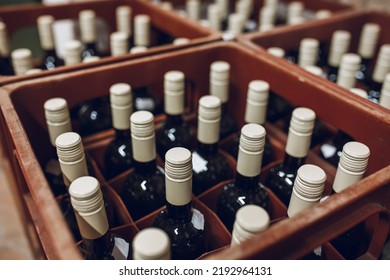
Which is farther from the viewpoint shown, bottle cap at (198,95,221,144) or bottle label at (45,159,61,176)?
bottle label at (45,159,61,176)

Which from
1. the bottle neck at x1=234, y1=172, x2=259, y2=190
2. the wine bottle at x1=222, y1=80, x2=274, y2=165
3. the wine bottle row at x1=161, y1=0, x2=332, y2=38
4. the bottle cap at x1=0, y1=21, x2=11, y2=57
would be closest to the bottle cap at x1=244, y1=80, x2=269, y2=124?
the wine bottle at x1=222, y1=80, x2=274, y2=165

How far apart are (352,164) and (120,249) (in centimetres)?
35

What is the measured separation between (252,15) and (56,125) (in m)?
0.99

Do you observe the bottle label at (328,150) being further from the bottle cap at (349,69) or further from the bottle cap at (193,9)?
the bottle cap at (193,9)

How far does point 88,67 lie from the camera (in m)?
0.73

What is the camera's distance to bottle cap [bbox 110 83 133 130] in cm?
64

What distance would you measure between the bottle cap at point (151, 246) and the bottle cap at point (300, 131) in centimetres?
30

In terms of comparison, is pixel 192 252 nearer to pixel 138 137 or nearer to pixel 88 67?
pixel 138 137

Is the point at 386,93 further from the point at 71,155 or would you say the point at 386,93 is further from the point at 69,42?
the point at 69,42

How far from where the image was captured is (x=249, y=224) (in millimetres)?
388

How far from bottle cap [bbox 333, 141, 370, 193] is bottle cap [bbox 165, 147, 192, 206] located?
208 millimetres

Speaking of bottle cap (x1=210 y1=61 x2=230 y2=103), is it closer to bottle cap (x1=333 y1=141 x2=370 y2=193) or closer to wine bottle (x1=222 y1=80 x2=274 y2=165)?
wine bottle (x1=222 y1=80 x2=274 y2=165)

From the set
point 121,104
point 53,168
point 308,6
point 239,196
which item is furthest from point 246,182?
point 308,6
